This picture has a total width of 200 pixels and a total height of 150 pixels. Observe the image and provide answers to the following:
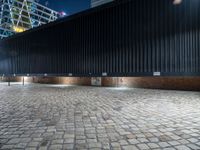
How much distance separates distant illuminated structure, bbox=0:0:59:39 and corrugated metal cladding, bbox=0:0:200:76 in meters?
54.7

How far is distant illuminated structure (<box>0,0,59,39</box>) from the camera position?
63500 millimetres

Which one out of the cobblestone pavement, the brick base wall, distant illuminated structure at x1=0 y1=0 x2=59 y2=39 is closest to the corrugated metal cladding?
the brick base wall

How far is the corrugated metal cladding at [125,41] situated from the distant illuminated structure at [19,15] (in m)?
54.7

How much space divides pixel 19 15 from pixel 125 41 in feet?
242

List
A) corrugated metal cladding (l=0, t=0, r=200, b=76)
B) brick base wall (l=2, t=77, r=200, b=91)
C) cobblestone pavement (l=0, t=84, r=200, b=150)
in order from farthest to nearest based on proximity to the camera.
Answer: brick base wall (l=2, t=77, r=200, b=91) < corrugated metal cladding (l=0, t=0, r=200, b=76) < cobblestone pavement (l=0, t=84, r=200, b=150)

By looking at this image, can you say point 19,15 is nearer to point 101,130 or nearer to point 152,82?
point 152,82

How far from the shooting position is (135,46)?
891 centimetres

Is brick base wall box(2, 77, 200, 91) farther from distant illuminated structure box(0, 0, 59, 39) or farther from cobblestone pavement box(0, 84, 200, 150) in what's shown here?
distant illuminated structure box(0, 0, 59, 39)

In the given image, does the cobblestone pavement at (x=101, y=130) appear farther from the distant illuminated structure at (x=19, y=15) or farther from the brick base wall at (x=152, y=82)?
the distant illuminated structure at (x=19, y=15)

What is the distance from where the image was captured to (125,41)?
930cm

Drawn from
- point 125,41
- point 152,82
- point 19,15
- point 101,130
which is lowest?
point 101,130

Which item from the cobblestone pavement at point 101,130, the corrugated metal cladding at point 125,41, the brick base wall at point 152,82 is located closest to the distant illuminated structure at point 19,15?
the corrugated metal cladding at point 125,41

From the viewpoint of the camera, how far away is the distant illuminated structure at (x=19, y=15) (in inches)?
2500

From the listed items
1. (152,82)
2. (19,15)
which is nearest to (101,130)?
(152,82)
